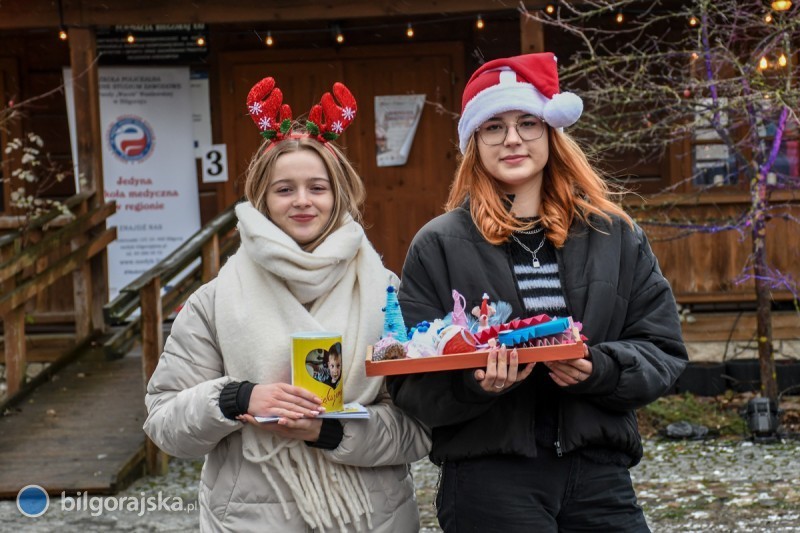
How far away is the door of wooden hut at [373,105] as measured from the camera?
10.7 metres

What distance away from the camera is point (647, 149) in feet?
34.7

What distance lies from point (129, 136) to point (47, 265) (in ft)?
7.48

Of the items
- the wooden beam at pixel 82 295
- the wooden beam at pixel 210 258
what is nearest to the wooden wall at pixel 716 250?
the wooden beam at pixel 210 258

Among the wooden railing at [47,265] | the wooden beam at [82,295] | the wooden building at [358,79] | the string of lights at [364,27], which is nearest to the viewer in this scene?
the wooden railing at [47,265]

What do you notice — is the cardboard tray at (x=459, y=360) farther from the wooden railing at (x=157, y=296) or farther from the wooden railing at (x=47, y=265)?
the wooden railing at (x=47, y=265)

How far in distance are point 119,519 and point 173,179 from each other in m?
5.24

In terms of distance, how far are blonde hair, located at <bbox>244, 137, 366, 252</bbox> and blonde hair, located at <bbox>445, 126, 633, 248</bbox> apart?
0.95 feet

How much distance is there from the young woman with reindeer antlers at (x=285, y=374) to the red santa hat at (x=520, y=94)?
41 cm

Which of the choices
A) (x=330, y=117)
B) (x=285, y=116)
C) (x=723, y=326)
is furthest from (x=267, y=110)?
(x=723, y=326)

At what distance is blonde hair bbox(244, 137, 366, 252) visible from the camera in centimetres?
300

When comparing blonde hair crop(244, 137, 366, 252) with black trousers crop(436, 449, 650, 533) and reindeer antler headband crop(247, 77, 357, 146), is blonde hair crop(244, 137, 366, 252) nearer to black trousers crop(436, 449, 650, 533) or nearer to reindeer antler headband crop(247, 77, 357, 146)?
reindeer antler headband crop(247, 77, 357, 146)

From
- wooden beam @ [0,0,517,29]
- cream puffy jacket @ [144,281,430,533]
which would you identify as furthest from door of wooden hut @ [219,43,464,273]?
cream puffy jacket @ [144,281,430,533]

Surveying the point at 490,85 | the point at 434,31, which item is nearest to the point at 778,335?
the point at 434,31

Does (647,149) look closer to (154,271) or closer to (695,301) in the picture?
(695,301)
